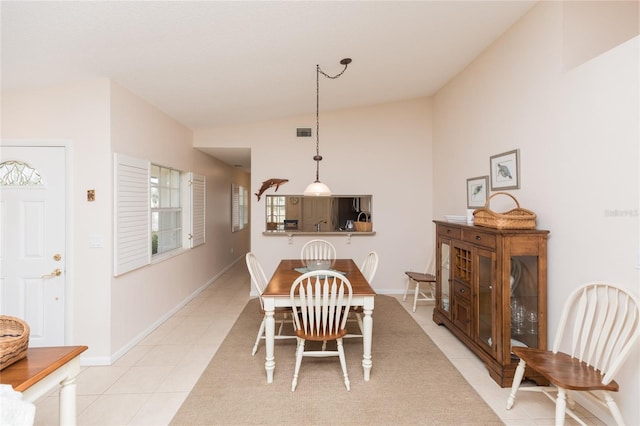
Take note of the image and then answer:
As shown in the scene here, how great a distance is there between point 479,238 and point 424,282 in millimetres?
1771

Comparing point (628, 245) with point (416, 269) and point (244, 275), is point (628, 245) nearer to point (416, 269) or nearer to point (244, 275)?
point (416, 269)

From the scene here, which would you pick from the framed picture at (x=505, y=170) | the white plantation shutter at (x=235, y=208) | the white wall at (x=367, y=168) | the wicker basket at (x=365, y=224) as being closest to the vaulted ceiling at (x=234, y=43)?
the white wall at (x=367, y=168)

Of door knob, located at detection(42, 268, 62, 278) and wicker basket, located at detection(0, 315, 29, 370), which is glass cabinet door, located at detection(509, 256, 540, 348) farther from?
door knob, located at detection(42, 268, 62, 278)

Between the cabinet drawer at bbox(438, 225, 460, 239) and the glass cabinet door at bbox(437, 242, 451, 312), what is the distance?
12 centimetres

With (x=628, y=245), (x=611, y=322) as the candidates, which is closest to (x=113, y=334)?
(x=611, y=322)

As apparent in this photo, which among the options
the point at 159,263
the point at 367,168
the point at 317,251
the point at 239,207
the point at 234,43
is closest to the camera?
the point at 234,43

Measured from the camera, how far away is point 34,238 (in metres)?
2.64

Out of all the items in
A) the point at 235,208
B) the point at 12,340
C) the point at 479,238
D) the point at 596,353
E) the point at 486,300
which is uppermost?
the point at 235,208

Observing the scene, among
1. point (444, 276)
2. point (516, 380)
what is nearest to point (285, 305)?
point (516, 380)

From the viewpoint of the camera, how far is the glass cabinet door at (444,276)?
3.39 metres

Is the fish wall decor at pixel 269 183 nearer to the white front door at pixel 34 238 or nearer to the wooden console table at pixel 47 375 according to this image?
the white front door at pixel 34 238

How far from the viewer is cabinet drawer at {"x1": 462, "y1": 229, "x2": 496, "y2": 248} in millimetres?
2451

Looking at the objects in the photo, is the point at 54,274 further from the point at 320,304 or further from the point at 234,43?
the point at 234,43

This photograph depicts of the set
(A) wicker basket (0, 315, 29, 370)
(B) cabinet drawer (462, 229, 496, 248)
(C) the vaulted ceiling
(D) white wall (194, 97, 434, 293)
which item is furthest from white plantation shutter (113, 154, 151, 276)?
(B) cabinet drawer (462, 229, 496, 248)
